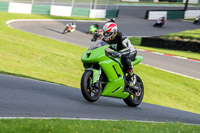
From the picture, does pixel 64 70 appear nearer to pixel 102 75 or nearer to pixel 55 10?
pixel 102 75

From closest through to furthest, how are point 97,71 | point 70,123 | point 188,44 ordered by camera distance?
point 70,123 < point 97,71 < point 188,44

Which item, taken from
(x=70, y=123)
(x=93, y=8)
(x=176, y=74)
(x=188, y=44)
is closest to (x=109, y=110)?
(x=70, y=123)

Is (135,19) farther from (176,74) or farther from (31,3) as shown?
(176,74)

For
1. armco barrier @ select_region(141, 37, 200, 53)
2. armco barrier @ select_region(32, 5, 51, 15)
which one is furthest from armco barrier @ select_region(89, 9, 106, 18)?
armco barrier @ select_region(141, 37, 200, 53)

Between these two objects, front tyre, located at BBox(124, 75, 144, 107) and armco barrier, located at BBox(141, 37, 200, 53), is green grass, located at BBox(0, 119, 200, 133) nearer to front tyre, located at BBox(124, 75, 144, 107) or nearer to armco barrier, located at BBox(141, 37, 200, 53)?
front tyre, located at BBox(124, 75, 144, 107)

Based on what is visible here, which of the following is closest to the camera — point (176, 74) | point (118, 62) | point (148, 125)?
point (148, 125)

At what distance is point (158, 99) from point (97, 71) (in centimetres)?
587

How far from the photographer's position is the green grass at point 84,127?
506cm

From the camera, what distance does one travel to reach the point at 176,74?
58.3ft

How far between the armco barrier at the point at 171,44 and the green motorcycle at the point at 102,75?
61.4 feet

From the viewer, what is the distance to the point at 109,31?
7.88m

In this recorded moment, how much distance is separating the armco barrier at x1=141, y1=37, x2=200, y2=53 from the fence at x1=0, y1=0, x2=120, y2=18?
1428cm

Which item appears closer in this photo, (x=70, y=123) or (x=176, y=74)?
(x=70, y=123)

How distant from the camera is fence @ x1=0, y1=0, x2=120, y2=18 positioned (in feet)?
121
